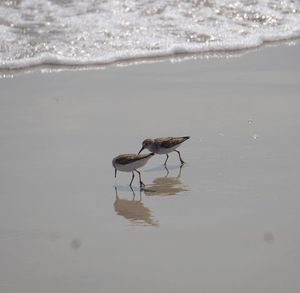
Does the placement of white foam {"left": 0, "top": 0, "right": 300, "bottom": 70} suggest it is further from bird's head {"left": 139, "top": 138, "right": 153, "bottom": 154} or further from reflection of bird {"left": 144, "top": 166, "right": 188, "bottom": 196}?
reflection of bird {"left": 144, "top": 166, "right": 188, "bottom": 196}

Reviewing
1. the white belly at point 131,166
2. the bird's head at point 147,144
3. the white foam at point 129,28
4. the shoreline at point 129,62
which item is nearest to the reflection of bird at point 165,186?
the white belly at point 131,166

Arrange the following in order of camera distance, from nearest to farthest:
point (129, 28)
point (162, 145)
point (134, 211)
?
point (134, 211), point (162, 145), point (129, 28)

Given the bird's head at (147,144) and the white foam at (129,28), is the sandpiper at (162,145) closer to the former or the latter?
the bird's head at (147,144)

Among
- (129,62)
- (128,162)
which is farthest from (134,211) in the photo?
(129,62)

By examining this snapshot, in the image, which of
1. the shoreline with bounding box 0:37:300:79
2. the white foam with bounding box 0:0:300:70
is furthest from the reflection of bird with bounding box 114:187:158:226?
the white foam with bounding box 0:0:300:70

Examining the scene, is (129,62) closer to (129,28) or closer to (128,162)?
(129,28)

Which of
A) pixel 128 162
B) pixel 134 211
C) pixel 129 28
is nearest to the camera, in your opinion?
pixel 134 211
